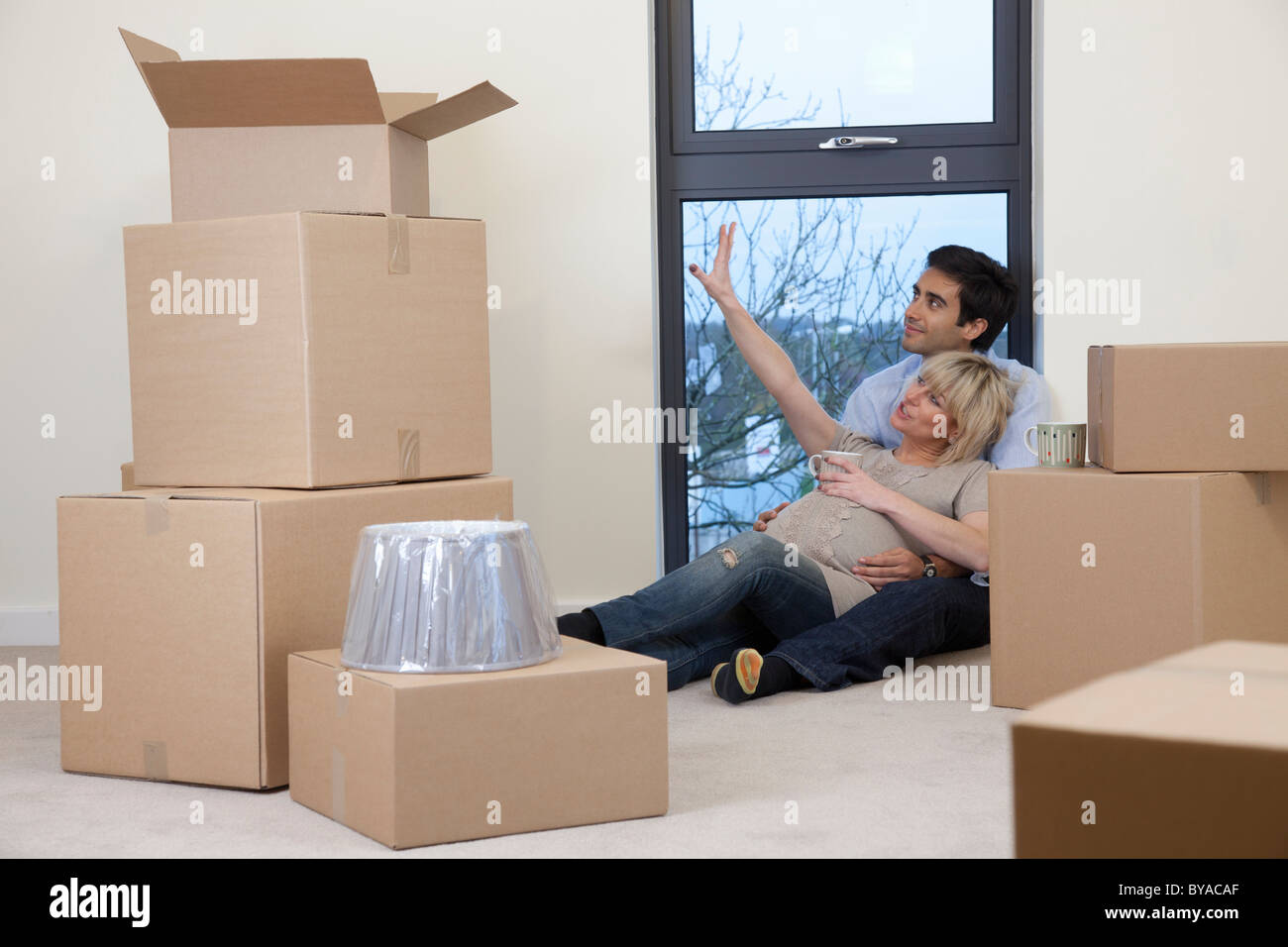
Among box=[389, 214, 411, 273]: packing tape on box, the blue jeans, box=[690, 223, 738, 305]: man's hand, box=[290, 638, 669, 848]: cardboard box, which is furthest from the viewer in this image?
box=[690, 223, 738, 305]: man's hand

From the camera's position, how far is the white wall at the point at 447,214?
293 cm

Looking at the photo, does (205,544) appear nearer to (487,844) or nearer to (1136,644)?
(487,844)

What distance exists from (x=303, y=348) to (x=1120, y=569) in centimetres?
132

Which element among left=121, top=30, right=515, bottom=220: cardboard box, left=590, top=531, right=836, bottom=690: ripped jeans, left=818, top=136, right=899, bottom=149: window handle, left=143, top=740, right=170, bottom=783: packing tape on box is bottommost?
left=143, top=740, right=170, bottom=783: packing tape on box

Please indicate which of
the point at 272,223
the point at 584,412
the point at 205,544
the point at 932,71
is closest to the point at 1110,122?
the point at 932,71

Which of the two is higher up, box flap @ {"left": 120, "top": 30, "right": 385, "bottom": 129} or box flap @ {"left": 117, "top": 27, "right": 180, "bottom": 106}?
box flap @ {"left": 117, "top": 27, "right": 180, "bottom": 106}

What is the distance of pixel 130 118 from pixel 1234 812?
2.91 meters

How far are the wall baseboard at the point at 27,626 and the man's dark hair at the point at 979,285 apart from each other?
2271mm

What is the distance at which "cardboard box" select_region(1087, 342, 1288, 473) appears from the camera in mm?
1939

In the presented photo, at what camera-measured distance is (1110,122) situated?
2930 millimetres

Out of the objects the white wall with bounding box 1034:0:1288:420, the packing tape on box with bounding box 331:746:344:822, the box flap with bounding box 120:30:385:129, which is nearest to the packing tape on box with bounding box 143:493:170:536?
the packing tape on box with bounding box 331:746:344:822

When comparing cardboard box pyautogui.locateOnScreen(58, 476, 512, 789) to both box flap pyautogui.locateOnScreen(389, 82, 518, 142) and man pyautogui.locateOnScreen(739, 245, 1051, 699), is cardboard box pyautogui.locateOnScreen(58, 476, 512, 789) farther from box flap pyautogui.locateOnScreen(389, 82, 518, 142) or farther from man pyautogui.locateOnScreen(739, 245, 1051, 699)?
man pyautogui.locateOnScreen(739, 245, 1051, 699)

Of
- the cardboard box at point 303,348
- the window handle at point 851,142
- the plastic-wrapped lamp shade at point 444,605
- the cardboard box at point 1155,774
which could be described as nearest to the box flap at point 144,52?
the cardboard box at point 303,348

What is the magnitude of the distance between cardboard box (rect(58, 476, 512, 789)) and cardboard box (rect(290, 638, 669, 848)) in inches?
4.8
